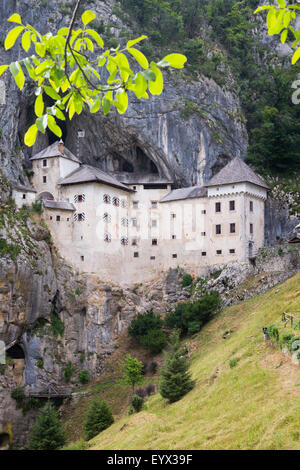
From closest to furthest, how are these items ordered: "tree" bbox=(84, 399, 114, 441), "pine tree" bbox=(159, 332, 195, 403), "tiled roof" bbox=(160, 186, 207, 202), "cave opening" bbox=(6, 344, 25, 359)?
1. "pine tree" bbox=(159, 332, 195, 403)
2. "tree" bbox=(84, 399, 114, 441)
3. "cave opening" bbox=(6, 344, 25, 359)
4. "tiled roof" bbox=(160, 186, 207, 202)

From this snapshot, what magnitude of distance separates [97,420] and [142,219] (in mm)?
25485

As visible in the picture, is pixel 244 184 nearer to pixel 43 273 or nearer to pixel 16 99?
pixel 43 273

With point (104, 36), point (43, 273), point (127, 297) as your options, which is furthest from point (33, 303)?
point (104, 36)

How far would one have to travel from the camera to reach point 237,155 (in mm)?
59938

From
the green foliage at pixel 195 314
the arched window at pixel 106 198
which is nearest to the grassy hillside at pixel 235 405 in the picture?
the green foliage at pixel 195 314

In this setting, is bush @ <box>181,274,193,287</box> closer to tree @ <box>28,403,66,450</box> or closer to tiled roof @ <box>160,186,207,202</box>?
tiled roof @ <box>160,186,207,202</box>

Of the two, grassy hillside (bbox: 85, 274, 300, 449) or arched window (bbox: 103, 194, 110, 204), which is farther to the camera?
arched window (bbox: 103, 194, 110, 204)

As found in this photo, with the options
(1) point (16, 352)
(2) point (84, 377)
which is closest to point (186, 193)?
(2) point (84, 377)

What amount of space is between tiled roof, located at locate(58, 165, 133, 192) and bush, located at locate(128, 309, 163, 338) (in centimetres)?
1401

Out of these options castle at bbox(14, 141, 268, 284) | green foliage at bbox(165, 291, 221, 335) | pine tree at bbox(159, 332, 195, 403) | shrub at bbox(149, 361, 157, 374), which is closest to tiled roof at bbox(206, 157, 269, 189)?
castle at bbox(14, 141, 268, 284)

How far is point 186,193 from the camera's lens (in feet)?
183

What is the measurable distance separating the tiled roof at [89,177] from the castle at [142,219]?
0.35ft

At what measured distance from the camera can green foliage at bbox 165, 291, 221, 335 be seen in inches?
1844

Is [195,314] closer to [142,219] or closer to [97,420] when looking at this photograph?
[142,219]
